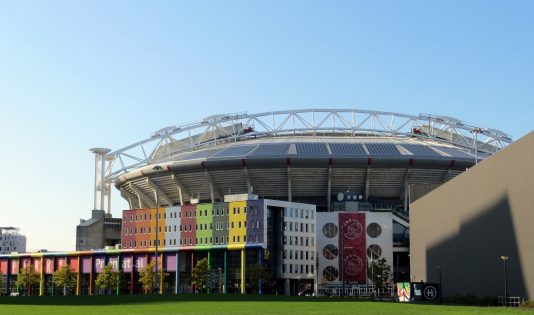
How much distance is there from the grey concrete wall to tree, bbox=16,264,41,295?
284 feet

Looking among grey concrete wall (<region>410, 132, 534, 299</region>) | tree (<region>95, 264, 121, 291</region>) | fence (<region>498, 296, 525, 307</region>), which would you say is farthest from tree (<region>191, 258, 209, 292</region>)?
fence (<region>498, 296, 525, 307</region>)

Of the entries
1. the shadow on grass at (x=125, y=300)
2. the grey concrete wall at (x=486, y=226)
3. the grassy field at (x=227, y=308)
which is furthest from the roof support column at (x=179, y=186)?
the grassy field at (x=227, y=308)

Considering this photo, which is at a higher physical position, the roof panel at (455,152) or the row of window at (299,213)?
the roof panel at (455,152)

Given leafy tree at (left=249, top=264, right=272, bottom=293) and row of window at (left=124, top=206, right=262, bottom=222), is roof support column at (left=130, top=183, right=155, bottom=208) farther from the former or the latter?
leafy tree at (left=249, top=264, right=272, bottom=293)

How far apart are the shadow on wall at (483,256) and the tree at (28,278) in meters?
91.5

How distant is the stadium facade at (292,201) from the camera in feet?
425

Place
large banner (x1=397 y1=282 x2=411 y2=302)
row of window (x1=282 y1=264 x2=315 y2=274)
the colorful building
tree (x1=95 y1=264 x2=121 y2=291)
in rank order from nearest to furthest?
large banner (x1=397 y1=282 x2=411 y2=302) < the colorful building < row of window (x1=282 y1=264 x2=315 y2=274) < tree (x1=95 y1=264 x2=121 y2=291)

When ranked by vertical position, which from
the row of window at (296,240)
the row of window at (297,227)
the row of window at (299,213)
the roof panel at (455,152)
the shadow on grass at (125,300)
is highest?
the roof panel at (455,152)

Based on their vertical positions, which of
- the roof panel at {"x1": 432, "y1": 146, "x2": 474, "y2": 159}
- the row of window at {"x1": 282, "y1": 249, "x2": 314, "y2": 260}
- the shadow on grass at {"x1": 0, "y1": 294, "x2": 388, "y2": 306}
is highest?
the roof panel at {"x1": 432, "y1": 146, "x2": 474, "y2": 159}

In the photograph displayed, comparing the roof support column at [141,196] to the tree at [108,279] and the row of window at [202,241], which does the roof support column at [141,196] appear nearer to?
the row of window at [202,241]

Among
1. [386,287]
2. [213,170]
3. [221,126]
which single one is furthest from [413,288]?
[221,126]

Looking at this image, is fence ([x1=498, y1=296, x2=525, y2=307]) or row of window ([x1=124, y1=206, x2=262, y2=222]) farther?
row of window ([x1=124, y1=206, x2=262, y2=222])

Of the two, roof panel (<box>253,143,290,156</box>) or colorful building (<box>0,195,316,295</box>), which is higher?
roof panel (<box>253,143,290,156</box>)

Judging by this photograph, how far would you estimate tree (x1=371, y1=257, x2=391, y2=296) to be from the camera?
121 meters
